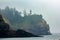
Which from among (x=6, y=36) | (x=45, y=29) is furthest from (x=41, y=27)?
(x=6, y=36)

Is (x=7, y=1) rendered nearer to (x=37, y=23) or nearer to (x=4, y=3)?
(x=4, y=3)

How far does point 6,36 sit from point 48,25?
1.05m

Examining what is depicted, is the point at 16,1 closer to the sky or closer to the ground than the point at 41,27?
closer to the sky

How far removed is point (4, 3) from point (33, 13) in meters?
0.74

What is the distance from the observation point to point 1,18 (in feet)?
11.5

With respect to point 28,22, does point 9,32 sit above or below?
below

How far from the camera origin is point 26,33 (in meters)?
3.52

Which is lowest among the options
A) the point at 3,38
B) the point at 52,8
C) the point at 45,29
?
the point at 3,38

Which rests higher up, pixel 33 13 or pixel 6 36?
pixel 33 13

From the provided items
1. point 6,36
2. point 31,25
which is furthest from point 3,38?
point 31,25

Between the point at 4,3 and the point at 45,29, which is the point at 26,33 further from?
the point at 4,3

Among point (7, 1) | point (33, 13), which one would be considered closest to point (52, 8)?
point (33, 13)

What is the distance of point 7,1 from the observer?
3.46 meters

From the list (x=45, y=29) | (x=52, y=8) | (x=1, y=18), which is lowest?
(x=45, y=29)
